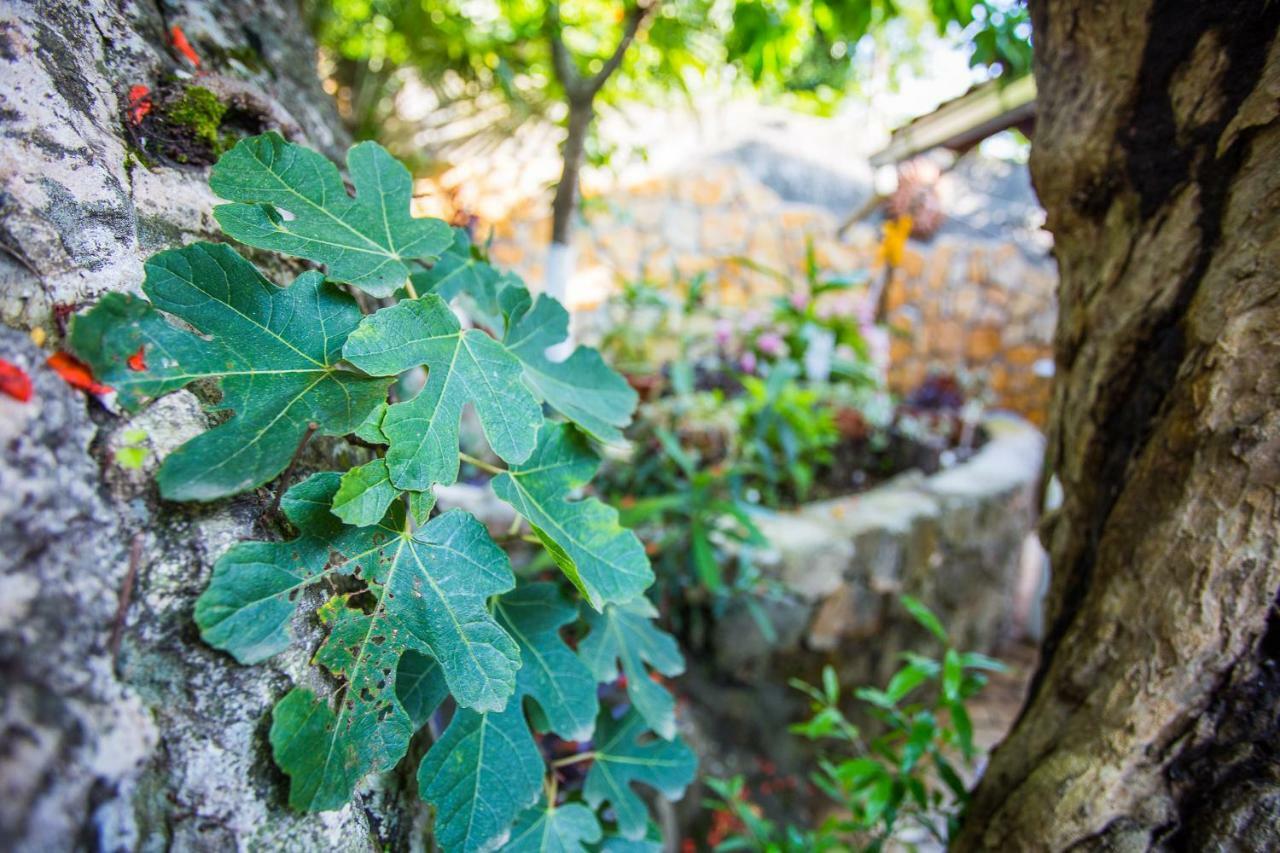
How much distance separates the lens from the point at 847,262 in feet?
22.1

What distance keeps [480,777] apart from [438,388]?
330 mm

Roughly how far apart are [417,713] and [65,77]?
0.59 m

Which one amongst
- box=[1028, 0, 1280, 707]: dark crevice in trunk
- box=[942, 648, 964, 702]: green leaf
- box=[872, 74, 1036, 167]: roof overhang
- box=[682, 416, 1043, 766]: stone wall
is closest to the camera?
box=[1028, 0, 1280, 707]: dark crevice in trunk

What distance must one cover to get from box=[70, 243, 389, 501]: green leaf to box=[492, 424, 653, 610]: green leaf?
154mm

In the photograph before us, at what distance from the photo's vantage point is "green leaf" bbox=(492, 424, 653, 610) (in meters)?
0.60

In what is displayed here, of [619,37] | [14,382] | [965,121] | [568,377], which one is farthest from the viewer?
[965,121]

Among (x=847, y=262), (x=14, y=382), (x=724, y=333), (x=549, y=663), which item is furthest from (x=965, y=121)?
(x=14, y=382)

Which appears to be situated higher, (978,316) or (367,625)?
(978,316)

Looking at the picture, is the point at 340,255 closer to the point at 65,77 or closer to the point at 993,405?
the point at 65,77

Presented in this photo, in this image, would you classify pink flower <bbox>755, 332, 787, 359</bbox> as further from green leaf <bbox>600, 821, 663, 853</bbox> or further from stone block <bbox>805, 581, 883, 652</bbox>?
green leaf <bbox>600, 821, 663, 853</bbox>

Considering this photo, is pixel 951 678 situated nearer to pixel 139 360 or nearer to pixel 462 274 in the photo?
pixel 462 274

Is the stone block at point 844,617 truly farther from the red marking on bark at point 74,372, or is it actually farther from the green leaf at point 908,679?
the red marking on bark at point 74,372

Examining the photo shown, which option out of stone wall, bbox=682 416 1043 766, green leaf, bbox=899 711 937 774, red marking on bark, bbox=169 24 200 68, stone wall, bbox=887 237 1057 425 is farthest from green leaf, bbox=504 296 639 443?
stone wall, bbox=887 237 1057 425

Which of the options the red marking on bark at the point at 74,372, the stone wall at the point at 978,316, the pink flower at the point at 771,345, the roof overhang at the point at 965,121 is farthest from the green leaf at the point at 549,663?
the stone wall at the point at 978,316
